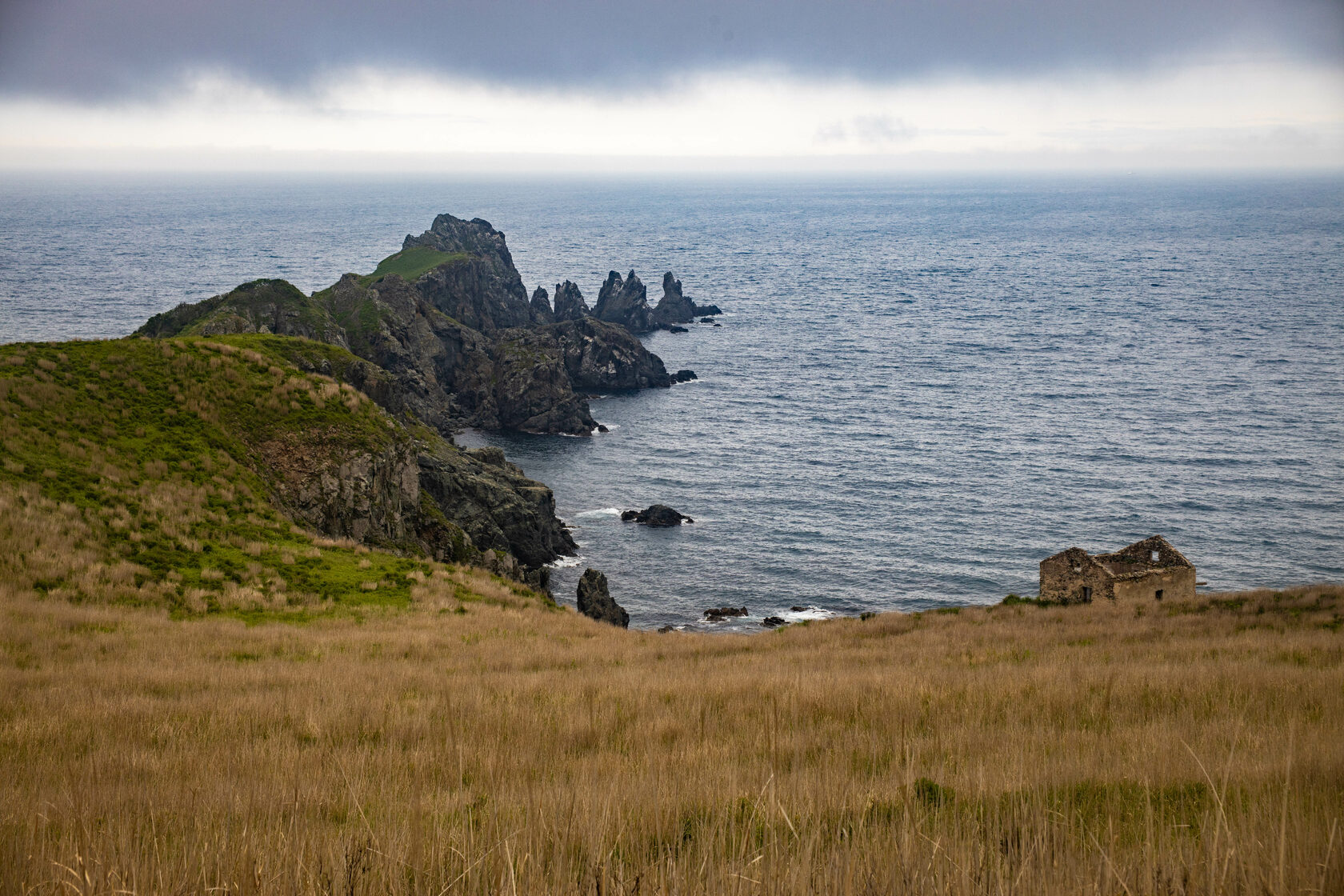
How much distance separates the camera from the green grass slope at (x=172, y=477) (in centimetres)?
2414

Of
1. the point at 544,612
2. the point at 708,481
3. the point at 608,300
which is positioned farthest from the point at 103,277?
the point at 544,612

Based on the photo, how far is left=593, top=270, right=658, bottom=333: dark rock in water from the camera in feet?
525

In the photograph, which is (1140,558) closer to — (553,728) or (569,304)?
(553,728)

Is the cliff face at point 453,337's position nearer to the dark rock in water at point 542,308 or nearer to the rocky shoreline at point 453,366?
the rocky shoreline at point 453,366

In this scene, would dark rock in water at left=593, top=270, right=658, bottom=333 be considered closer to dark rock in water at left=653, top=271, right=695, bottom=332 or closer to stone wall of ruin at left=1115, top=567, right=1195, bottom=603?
dark rock in water at left=653, top=271, right=695, bottom=332

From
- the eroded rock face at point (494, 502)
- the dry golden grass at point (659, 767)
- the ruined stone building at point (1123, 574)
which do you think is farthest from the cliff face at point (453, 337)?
the dry golden grass at point (659, 767)

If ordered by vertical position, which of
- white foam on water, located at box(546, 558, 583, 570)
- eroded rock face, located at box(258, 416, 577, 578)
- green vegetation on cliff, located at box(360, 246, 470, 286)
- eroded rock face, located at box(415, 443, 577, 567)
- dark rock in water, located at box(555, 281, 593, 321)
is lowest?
white foam on water, located at box(546, 558, 583, 570)

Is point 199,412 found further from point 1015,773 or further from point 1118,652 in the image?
point 1015,773

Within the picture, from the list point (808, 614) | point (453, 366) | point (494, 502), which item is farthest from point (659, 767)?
point (453, 366)

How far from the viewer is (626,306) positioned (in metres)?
161

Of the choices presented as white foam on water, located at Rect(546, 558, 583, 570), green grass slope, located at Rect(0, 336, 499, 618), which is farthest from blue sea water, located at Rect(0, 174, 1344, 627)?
green grass slope, located at Rect(0, 336, 499, 618)

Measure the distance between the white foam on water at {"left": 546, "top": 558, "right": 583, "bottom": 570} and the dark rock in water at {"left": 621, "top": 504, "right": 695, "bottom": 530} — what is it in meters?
9.22

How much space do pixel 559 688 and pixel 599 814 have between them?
327 inches

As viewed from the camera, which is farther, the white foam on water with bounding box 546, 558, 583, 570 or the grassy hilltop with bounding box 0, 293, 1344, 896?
the white foam on water with bounding box 546, 558, 583, 570
